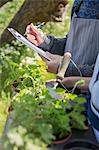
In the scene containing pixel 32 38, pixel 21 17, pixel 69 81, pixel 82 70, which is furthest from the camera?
pixel 21 17

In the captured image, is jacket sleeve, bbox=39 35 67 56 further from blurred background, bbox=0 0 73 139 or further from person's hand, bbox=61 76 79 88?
blurred background, bbox=0 0 73 139

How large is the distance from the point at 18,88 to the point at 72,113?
1.65 feet

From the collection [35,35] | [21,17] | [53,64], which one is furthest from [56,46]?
[21,17]

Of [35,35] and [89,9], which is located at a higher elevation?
[89,9]

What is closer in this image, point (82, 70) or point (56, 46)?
point (82, 70)

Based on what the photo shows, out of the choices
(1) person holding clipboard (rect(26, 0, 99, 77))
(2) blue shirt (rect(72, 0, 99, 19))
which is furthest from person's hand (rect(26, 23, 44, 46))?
(2) blue shirt (rect(72, 0, 99, 19))

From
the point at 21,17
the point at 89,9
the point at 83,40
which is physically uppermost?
the point at 89,9

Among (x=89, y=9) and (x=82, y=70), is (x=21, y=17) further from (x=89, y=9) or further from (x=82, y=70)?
(x=82, y=70)

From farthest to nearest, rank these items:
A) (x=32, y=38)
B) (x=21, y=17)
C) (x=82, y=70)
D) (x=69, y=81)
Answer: (x=21, y=17) → (x=32, y=38) → (x=82, y=70) → (x=69, y=81)

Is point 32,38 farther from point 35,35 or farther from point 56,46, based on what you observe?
point 56,46

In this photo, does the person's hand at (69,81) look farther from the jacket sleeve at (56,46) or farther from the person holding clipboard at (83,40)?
the jacket sleeve at (56,46)

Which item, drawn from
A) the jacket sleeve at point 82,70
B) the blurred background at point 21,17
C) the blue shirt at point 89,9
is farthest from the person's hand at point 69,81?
the blurred background at point 21,17

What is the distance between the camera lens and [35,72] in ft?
5.93

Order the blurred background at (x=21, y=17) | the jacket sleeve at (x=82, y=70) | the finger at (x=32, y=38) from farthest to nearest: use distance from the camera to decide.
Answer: the blurred background at (x=21, y=17)
the finger at (x=32, y=38)
the jacket sleeve at (x=82, y=70)
